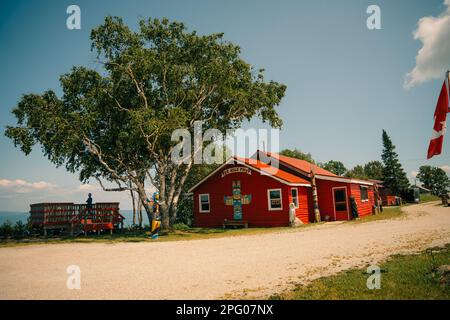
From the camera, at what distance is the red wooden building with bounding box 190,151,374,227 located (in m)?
23.7

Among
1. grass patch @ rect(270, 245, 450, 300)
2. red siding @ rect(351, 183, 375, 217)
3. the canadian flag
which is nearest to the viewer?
grass patch @ rect(270, 245, 450, 300)

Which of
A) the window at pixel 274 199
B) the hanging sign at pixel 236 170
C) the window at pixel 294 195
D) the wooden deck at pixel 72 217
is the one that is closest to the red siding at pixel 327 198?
the window at pixel 294 195

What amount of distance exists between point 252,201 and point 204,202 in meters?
4.81

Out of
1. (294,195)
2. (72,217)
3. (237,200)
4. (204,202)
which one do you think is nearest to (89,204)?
(72,217)

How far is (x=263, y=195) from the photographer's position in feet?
79.3

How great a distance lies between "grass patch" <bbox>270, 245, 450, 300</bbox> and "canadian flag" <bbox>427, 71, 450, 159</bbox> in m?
2.79

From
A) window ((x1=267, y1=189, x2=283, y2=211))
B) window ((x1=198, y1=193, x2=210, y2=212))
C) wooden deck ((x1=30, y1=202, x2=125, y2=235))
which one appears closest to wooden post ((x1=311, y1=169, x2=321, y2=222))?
window ((x1=267, y1=189, x2=283, y2=211))

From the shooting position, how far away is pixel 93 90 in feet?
73.8

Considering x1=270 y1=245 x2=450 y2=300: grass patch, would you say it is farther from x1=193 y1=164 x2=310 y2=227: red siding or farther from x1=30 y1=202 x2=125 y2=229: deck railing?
x1=30 y1=202 x2=125 y2=229: deck railing

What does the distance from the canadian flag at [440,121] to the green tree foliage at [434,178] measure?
119474 millimetres

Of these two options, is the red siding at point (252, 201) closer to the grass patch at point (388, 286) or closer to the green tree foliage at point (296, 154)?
the grass patch at point (388, 286)

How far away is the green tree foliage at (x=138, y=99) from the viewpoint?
2144 centimetres

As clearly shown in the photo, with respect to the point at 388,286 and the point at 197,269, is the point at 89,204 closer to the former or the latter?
the point at 197,269
